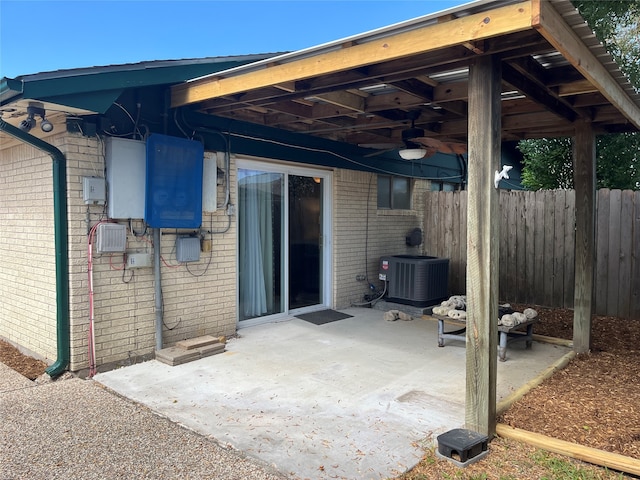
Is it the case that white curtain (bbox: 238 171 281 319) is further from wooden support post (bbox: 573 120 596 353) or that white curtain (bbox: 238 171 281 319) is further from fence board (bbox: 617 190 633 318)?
fence board (bbox: 617 190 633 318)

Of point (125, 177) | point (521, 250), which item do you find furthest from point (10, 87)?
point (521, 250)

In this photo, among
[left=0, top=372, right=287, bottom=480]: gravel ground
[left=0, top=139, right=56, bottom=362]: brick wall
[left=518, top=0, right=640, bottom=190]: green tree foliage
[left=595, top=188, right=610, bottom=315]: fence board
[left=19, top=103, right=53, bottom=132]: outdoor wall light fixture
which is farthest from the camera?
[left=518, top=0, right=640, bottom=190]: green tree foliage

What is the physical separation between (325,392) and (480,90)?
8.69ft

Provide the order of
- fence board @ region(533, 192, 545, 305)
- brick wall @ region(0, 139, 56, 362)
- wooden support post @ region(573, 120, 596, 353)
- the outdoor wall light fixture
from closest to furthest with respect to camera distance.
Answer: the outdoor wall light fixture
brick wall @ region(0, 139, 56, 362)
wooden support post @ region(573, 120, 596, 353)
fence board @ region(533, 192, 545, 305)

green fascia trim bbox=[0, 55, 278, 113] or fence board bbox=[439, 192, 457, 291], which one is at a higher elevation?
green fascia trim bbox=[0, 55, 278, 113]

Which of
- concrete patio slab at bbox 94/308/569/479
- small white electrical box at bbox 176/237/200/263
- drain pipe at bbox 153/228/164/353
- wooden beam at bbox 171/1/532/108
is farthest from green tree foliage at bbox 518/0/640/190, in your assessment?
drain pipe at bbox 153/228/164/353

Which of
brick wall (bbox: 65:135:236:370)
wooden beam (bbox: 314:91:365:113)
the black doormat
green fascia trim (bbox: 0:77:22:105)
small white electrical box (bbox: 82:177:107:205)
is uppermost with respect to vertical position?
wooden beam (bbox: 314:91:365:113)

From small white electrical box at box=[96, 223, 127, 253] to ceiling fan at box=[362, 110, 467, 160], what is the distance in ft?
11.0

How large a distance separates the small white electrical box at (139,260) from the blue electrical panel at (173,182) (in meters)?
0.33

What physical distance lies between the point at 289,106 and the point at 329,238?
2.52m

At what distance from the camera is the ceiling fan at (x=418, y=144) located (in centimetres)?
564

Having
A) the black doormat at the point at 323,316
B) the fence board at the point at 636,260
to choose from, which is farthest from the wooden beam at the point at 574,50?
the black doormat at the point at 323,316

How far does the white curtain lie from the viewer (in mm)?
6047

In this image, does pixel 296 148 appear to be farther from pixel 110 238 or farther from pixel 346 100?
pixel 110 238
